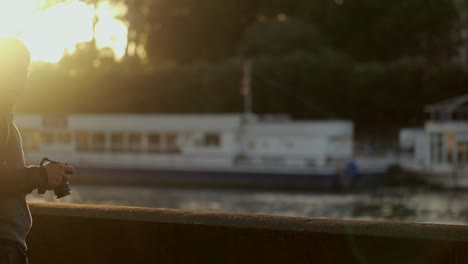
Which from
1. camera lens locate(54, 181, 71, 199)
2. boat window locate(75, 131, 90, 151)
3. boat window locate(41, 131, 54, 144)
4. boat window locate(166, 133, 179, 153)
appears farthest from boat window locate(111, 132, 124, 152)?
camera lens locate(54, 181, 71, 199)

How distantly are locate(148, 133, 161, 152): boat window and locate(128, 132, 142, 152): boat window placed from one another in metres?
0.57

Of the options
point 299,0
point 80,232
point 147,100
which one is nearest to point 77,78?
point 147,100

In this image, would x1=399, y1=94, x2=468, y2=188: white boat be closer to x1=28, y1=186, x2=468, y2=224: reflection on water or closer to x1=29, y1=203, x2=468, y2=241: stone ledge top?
x1=28, y1=186, x2=468, y2=224: reflection on water

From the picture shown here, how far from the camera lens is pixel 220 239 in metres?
4.87

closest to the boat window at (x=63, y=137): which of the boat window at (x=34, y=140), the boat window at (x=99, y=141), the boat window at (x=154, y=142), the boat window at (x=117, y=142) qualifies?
the boat window at (x=34, y=140)

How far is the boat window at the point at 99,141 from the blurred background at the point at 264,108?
0.08 m

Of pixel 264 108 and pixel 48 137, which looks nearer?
pixel 48 137

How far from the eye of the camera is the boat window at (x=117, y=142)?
157 ft

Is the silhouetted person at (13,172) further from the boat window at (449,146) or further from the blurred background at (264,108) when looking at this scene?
the boat window at (449,146)

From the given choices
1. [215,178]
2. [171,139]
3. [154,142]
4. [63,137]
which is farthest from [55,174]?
[63,137]

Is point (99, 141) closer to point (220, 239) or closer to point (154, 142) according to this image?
point (154, 142)

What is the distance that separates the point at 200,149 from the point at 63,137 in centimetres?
843

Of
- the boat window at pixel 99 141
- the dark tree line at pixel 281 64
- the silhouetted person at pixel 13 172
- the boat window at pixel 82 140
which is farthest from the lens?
the dark tree line at pixel 281 64

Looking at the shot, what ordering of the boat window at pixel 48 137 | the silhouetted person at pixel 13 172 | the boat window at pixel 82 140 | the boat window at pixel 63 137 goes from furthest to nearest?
1. the boat window at pixel 48 137
2. the boat window at pixel 63 137
3. the boat window at pixel 82 140
4. the silhouetted person at pixel 13 172
